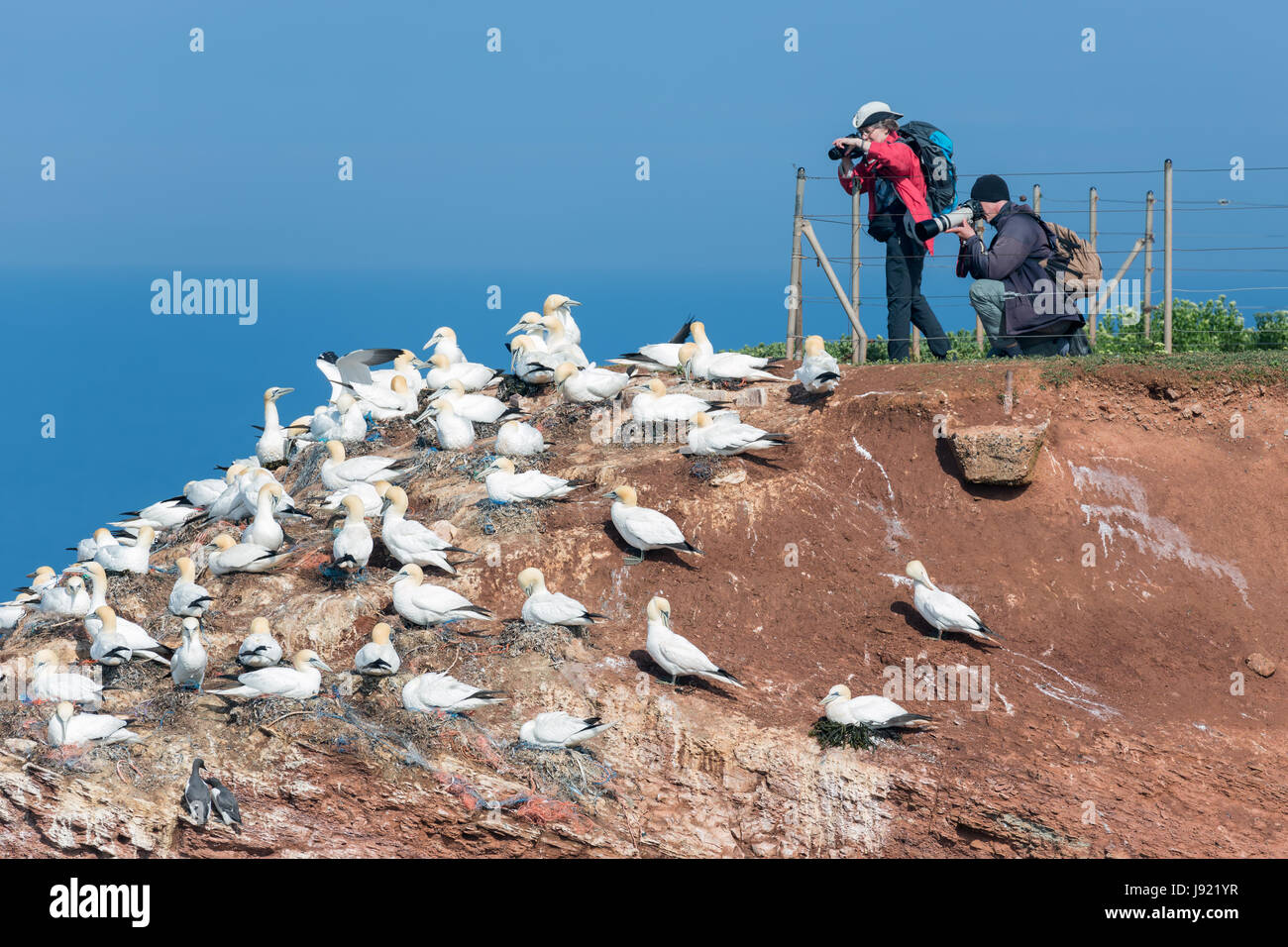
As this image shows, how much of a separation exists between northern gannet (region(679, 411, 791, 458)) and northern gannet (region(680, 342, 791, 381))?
151 centimetres

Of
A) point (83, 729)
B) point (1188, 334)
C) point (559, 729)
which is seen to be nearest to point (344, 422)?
point (83, 729)

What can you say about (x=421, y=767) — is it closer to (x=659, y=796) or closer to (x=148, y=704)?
(x=659, y=796)

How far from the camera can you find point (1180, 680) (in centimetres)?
1432

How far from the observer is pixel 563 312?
21766 mm

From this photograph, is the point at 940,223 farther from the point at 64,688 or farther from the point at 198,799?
the point at 64,688

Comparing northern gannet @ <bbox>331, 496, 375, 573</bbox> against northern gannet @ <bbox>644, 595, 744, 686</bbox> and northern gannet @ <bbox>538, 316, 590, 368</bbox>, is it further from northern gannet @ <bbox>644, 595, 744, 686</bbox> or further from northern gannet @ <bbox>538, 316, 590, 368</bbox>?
northern gannet @ <bbox>538, 316, 590, 368</bbox>

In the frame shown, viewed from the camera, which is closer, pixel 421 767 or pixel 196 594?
pixel 421 767

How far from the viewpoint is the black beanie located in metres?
18.8

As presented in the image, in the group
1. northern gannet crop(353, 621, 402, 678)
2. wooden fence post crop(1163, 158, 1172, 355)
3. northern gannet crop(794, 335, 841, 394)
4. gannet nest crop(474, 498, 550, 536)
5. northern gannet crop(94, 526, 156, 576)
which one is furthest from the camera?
wooden fence post crop(1163, 158, 1172, 355)

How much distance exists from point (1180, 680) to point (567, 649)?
6531 mm

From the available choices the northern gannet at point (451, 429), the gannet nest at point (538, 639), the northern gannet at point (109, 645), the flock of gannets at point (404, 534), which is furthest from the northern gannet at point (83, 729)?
the northern gannet at point (451, 429)

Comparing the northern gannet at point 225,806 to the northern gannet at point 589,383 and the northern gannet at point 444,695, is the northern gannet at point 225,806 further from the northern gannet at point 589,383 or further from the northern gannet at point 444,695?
the northern gannet at point 589,383

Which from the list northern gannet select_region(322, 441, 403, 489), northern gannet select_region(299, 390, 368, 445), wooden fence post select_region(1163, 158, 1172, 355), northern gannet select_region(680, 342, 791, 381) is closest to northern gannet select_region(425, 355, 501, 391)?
northern gannet select_region(299, 390, 368, 445)
